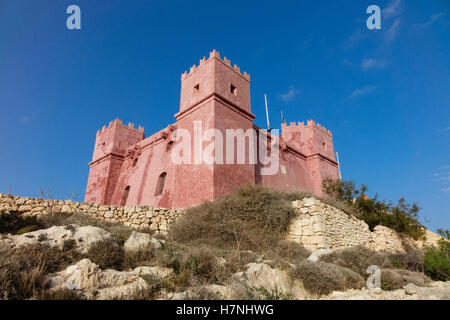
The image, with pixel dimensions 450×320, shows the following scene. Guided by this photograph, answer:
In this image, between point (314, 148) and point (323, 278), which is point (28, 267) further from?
point (314, 148)

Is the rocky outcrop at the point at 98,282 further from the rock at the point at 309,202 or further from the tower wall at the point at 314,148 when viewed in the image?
the tower wall at the point at 314,148

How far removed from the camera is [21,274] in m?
3.59

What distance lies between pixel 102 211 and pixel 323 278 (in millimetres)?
7701

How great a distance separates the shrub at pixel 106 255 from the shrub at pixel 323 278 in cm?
312

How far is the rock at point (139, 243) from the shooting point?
206 inches

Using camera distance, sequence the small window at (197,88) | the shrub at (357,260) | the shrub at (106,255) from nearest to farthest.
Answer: the shrub at (106,255)
the shrub at (357,260)
the small window at (197,88)

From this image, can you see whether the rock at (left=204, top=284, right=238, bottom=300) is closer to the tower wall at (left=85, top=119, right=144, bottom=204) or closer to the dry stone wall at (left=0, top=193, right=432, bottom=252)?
the dry stone wall at (left=0, top=193, right=432, bottom=252)

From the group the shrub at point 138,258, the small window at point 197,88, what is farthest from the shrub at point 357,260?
the small window at point 197,88

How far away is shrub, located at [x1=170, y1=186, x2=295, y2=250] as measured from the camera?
847cm

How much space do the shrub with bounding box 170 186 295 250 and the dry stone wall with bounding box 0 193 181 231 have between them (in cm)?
99

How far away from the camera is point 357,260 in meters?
7.00

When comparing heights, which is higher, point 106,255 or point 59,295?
point 106,255

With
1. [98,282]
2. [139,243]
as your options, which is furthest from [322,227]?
[98,282]
